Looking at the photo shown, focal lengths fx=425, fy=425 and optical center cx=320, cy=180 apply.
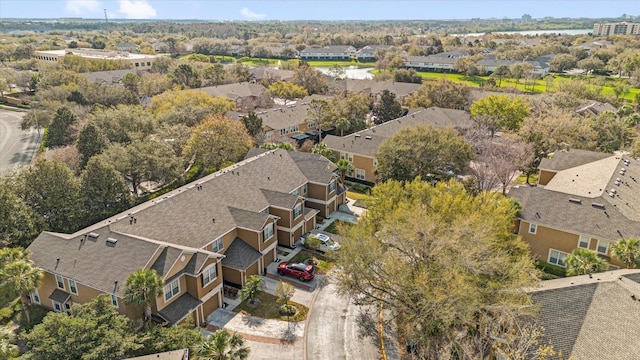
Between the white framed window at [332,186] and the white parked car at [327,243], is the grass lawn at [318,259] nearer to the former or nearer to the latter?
the white parked car at [327,243]

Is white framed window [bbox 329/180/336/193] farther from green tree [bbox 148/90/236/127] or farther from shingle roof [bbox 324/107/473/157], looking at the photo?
green tree [bbox 148/90/236/127]

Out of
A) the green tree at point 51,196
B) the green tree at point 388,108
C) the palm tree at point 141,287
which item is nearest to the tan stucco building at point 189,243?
the palm tree at point 141,287

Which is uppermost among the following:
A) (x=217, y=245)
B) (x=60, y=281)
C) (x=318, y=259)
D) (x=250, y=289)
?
(x=217, y=245)

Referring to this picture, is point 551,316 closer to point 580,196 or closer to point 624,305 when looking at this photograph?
point 624,305

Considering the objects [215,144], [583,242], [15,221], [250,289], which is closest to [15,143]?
[215,144]

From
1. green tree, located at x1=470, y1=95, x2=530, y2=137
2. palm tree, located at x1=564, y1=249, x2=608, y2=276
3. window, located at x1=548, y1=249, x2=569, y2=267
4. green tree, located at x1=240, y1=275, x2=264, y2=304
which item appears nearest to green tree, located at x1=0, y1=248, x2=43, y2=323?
green tree, located at x1=240, y1=275, x2=264, y2=304

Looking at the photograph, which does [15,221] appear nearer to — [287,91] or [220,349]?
[220,349]
